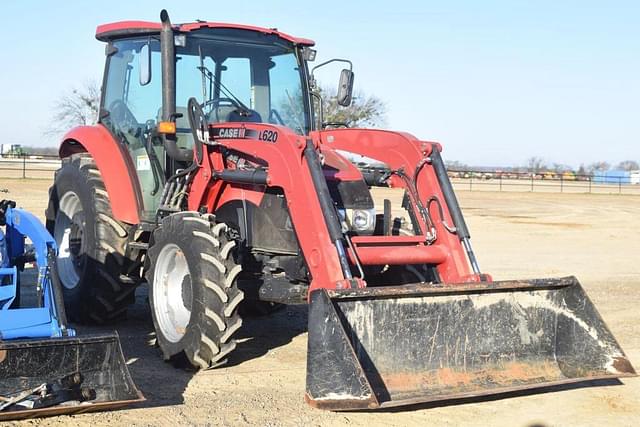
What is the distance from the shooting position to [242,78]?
7672mm

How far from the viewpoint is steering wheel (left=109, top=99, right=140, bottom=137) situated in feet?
25.8

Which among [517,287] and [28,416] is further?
[517,287]

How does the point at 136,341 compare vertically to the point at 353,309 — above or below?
below

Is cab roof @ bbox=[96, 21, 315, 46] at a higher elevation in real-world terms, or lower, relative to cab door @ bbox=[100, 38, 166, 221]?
→ higher

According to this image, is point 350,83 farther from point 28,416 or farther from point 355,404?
point 28,416

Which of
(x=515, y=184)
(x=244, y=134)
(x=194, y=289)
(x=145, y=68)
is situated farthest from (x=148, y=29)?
(x=515, y=184)

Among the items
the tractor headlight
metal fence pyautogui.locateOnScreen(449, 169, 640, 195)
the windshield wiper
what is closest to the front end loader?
→ the tractor headlight

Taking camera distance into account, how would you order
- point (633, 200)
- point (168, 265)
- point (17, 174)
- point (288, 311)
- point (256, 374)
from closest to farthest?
point (256, 374) < point (168, 265) < point (288, 311) < point (17, 174) < point (633, 200)

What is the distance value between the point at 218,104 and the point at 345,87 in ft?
3.54

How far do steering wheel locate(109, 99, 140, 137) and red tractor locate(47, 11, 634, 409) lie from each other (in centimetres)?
2

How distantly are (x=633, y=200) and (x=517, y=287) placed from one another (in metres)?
32.8

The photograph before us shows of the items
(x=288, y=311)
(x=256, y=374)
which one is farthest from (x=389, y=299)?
(x=288, y=311)

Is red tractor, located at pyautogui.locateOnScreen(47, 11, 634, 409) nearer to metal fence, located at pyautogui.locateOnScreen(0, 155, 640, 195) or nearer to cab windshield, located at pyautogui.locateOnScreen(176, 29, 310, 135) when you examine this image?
cab windshield, located at pyautogui.locateOnScreen(176, 29, 310, 135)

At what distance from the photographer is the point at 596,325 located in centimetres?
610
